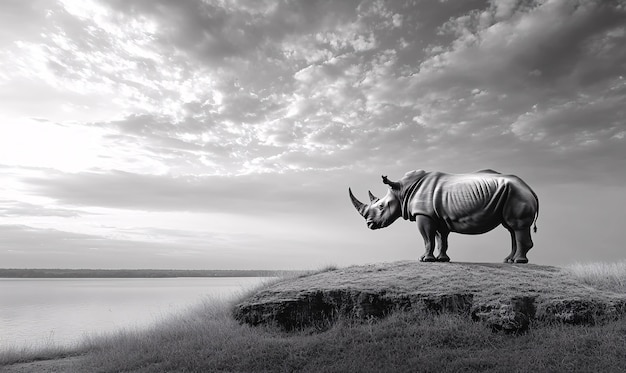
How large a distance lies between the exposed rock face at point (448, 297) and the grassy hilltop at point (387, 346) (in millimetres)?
110

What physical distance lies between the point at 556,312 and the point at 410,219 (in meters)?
4.67

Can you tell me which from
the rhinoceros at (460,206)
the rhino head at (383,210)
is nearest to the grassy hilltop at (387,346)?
the rhinoceros at (460,206)

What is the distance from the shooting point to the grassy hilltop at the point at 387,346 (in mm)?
7641

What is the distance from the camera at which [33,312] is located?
2881 cm

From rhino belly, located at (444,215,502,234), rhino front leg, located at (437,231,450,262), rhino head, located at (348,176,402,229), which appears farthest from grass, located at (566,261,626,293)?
rhino head, located at (348,176,402,229)

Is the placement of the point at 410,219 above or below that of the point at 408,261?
above

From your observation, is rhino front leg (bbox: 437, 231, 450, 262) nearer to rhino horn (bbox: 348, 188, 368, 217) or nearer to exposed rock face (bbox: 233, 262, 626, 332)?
exposed rock face (bbox: 233, 262, 626, 332)

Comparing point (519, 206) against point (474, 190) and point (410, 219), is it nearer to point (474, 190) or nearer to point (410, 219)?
point (474, 190)

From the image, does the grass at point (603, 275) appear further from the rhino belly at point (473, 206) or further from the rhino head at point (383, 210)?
the rhino head at point (383, 210)

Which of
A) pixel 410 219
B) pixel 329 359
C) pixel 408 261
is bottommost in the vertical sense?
pixel 329 359

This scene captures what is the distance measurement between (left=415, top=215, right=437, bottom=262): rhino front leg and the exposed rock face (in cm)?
53

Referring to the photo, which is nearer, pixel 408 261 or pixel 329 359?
pixel 329 359

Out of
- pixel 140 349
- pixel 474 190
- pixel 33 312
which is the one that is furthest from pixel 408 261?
pixel 33 312

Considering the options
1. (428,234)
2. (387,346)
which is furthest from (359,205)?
(387,346)
